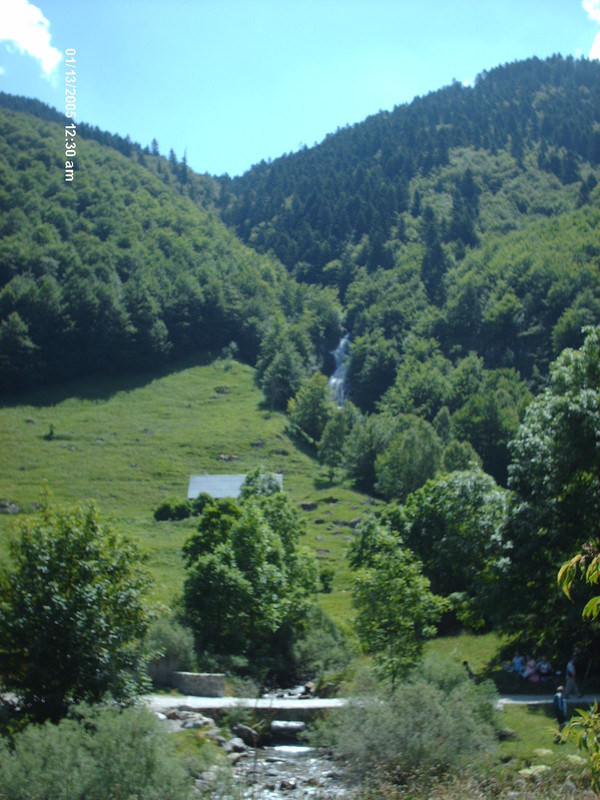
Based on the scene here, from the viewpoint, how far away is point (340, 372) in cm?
14188

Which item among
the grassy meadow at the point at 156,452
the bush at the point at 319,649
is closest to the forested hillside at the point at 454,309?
the grassy meadow at the point at 156,452

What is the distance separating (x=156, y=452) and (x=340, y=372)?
62.0 meters

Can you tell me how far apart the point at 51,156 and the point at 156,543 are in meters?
142

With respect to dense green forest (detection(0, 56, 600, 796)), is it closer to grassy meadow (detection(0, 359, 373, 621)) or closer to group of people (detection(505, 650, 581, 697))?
group of people (detection(505, 650, 581, 697))

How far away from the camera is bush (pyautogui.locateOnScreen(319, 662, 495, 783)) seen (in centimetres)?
1719

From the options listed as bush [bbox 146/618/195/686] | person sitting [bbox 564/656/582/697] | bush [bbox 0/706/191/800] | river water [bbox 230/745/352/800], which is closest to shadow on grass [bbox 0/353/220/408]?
bush [bbox 146/618/195/686]

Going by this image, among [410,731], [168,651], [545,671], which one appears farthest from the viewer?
[168,651]

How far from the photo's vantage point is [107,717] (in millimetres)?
15734

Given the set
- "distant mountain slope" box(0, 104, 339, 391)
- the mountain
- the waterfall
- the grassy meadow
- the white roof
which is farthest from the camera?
the waterfall

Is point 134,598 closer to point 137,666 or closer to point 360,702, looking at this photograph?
point 137,666

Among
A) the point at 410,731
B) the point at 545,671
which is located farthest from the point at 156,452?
the point at 410,731

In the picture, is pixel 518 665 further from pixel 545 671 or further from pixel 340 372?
pixel 340 372

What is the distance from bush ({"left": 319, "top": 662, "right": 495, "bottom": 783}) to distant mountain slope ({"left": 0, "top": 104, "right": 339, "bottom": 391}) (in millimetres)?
95075

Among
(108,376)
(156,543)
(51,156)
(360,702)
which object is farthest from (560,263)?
(360,702)
